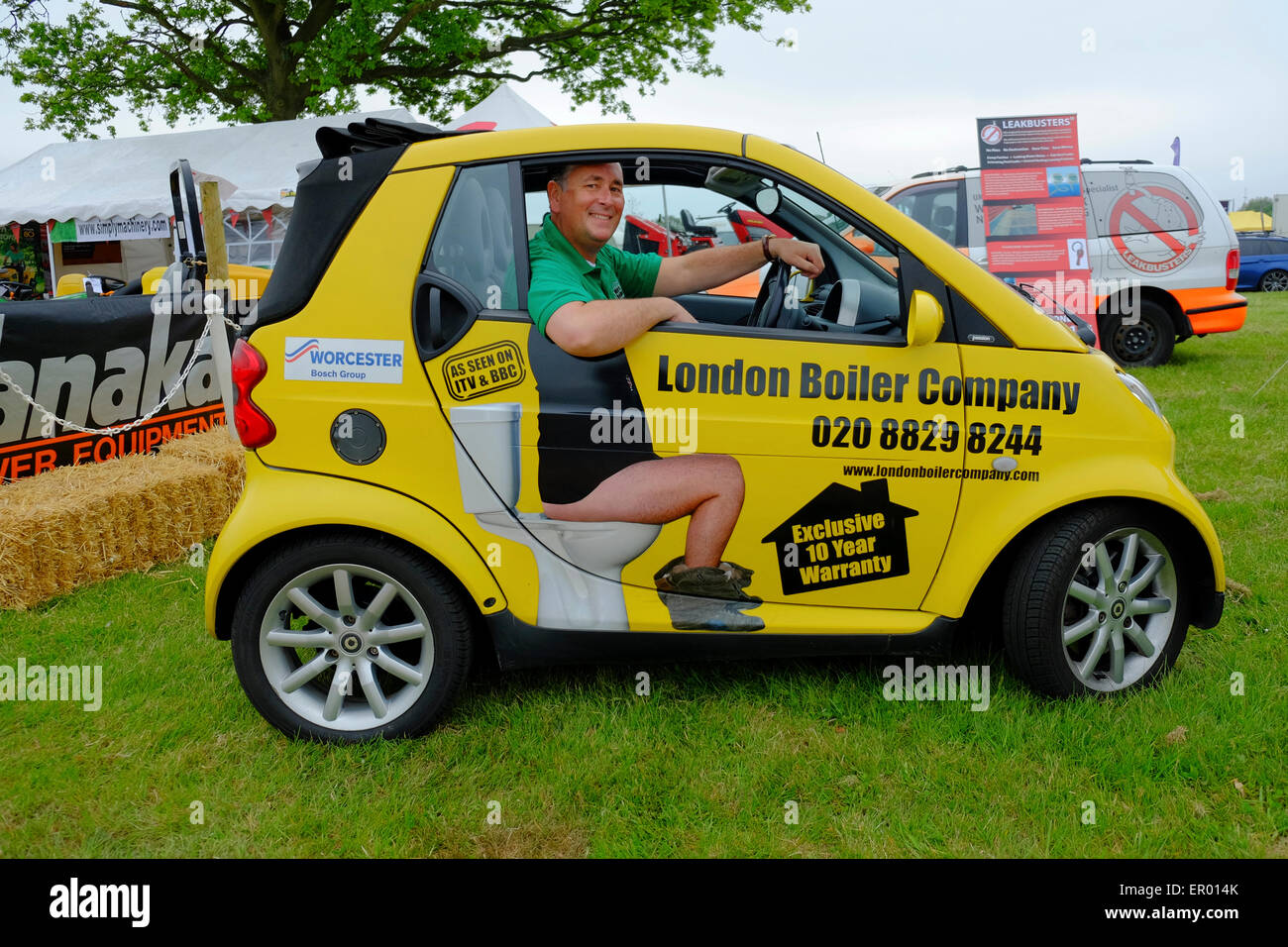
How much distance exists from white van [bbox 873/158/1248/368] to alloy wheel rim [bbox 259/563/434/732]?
301 inches

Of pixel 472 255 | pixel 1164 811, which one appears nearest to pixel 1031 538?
pixel 1164 811

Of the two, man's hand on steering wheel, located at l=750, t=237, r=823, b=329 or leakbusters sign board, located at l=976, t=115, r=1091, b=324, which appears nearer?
man's hand on steering wheel, located at l=750, t=237, r=823, b=329

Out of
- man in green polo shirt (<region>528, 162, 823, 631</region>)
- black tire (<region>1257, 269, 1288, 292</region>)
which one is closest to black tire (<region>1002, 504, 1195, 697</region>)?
man in green polo shirt (<region>528, 162, 823, 631</region>)

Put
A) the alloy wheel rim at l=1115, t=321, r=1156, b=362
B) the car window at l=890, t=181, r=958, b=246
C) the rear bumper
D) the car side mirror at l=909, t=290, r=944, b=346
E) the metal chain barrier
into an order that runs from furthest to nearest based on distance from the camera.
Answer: the alloy wheel rim at l=1115, t=321, r=1156, b=362
the rear bumper
the car window at l=890, t=181, r=958, b=246
the metal chain barrier
the car side mirror at l=909, t=290, r=944, b=346

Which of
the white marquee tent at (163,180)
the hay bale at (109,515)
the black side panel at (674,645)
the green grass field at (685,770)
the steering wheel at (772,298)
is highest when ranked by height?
the white marquee tent at (163,180)

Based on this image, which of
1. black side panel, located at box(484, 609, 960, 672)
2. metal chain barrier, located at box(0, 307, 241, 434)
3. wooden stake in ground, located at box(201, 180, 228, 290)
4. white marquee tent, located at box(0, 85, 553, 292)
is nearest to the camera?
black side panel, located at box(484, 609, 960, 672)

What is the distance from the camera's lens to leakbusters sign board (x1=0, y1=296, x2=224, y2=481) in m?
5.23

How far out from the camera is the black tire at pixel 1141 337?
9523 millimetres

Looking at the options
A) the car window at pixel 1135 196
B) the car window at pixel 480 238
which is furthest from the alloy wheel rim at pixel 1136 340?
the car window at pixel 480 238

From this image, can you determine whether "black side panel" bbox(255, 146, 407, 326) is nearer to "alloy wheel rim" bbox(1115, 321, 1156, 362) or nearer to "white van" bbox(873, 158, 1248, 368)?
"white van" bbox(873, 158, 1248, 368)

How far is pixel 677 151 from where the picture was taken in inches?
108

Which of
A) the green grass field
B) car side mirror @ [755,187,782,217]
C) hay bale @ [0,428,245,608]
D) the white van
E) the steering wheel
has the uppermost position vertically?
the white van

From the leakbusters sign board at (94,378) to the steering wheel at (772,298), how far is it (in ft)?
14.2

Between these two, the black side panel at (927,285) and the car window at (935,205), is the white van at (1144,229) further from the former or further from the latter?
the black side panel at (927,285)
